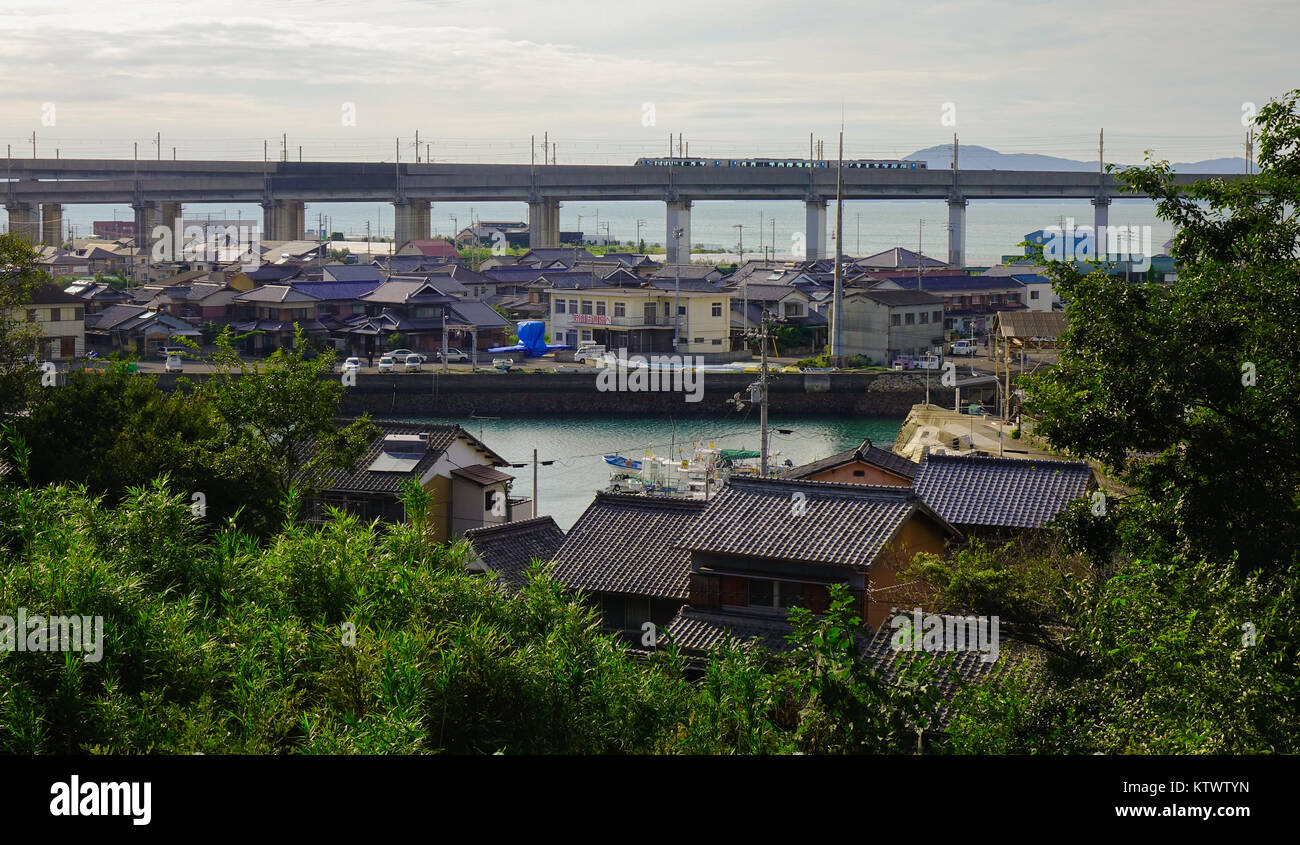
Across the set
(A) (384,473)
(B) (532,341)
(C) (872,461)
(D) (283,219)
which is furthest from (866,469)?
Answer: (D) (283,219)

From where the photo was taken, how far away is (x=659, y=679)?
4.99 meters

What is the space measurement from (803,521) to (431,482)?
4598 millimetres

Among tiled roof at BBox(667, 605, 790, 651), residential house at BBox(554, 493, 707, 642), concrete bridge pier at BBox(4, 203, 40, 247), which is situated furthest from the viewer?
concrete bridge pier at BBox(4, 203, 40, 247)

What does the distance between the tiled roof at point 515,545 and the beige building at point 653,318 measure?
16.4 metres

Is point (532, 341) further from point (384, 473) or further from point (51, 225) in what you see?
point (51, 225)

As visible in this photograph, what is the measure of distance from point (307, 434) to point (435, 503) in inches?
96.7

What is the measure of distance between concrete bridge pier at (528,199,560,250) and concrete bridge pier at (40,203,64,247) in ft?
56.9

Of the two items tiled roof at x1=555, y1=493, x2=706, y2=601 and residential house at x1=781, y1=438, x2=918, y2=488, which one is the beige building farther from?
tiled roof at x1=555, y1=493, x2=706, y2=601

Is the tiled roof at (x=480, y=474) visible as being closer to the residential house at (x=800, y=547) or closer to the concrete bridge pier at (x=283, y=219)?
the residential house at (x=800, y=547)

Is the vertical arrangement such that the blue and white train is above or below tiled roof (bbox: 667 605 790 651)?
above

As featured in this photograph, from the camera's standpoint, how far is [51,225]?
50625 millimetres

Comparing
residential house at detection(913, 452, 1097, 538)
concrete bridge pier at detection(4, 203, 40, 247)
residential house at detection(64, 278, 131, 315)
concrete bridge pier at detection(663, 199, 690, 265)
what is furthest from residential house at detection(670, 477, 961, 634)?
concrete bridge pier at detection(4, 203, 40, 247)

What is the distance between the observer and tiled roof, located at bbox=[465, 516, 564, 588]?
898 cm
